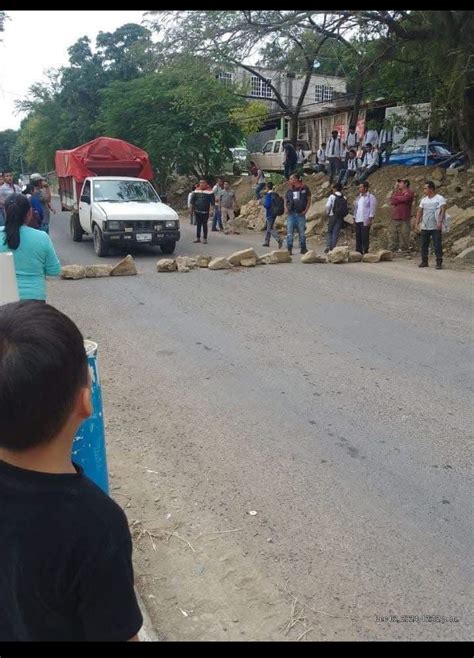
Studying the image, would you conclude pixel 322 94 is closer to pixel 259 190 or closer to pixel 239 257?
pixel 259 190

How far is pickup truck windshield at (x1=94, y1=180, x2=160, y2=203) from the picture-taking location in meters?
13.4

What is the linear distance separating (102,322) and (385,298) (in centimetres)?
415

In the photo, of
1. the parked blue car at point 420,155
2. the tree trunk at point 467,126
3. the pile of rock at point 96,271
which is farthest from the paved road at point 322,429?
the parked blue car at point 420,155

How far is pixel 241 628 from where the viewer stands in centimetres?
238

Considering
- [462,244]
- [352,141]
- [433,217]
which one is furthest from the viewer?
[352,141]

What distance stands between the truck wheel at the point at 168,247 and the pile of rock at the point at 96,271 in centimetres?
254

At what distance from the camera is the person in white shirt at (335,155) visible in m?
19.2

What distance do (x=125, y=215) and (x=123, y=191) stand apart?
1657mm

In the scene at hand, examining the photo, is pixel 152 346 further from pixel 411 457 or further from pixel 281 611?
pixel 281 611

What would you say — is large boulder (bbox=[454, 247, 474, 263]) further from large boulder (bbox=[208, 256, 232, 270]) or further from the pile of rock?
the pile of rock

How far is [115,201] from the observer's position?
13242 mm

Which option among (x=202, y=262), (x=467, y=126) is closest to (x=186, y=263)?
(x=202, y=262)
